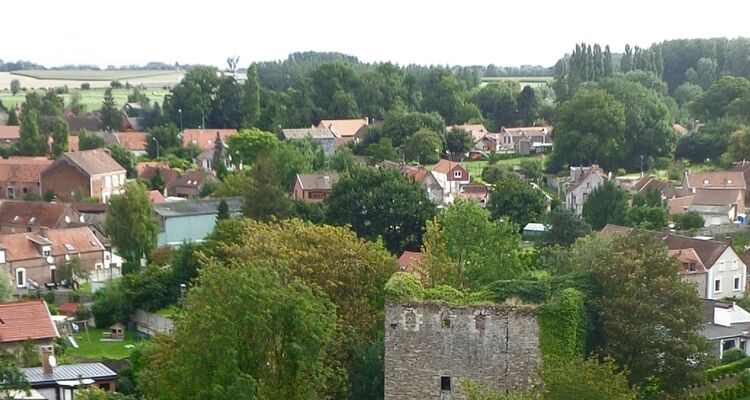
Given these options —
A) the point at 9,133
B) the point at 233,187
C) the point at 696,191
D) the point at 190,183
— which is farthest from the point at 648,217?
the point at 9,133

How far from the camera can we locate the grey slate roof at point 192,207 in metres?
55.6

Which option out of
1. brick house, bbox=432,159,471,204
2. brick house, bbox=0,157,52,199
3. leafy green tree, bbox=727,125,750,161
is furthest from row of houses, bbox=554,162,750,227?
brick house, bbox=0,157,52,199

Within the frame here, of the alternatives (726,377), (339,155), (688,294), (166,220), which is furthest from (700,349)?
(339,155)

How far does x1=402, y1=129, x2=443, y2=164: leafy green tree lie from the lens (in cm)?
7712

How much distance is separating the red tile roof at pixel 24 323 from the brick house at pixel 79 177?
1338 inches

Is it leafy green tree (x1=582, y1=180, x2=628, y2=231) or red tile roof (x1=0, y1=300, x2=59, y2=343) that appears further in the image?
leafy green tree (x1=582, y1=180, x2=628, y2=231)

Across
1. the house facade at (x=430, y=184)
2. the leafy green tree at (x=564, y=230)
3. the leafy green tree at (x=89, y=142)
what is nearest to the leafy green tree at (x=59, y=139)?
the leafy green tree at (x=89, y=142)

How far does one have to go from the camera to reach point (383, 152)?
76812 mm

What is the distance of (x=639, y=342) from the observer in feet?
69.8

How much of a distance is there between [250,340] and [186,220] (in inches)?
1427

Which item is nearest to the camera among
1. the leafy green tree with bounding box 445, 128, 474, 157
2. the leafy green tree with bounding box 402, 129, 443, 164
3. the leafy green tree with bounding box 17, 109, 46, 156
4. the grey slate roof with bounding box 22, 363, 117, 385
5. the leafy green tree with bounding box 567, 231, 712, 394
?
the leafy green tree with bounding box 567, 231, 712, 394

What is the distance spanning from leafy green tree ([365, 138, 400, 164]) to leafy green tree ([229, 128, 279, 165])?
7.05m

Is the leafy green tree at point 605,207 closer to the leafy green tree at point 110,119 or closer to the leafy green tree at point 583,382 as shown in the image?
the leafy green tree at point 583,382

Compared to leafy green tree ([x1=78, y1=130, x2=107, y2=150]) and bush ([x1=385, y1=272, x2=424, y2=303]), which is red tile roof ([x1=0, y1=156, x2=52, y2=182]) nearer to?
leafy green tree ([x1=78, y1=130, x2=107, y2=150])
